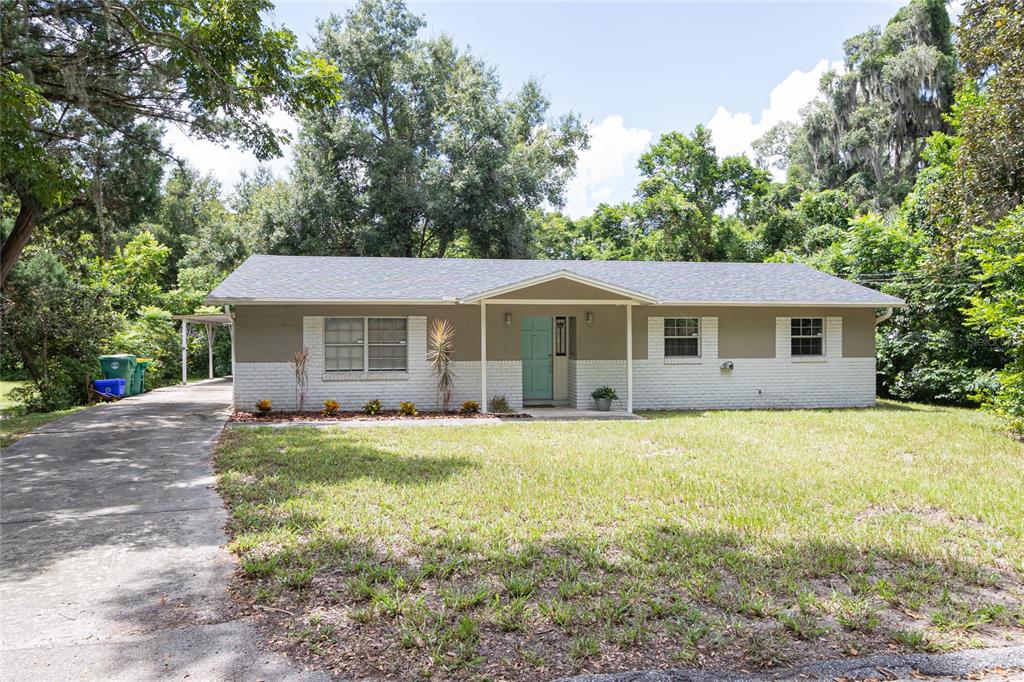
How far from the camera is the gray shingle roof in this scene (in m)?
12.9

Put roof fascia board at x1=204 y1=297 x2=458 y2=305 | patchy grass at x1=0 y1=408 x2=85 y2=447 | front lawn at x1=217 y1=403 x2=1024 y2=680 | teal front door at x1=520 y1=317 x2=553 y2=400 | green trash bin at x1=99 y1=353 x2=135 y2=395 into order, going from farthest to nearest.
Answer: green trash bin at x1=99 y1=353 x2=135 y2=395
teal front door at x1=520 y1=317 x2=553 y2=400
roof fascia board at x1=204 y1=297 x2=458 y2=305
patchy grass at x1=0 y1=408 x2=85 y2=447
front lawn at x1=217 y1=403 x2=1024 y2=680

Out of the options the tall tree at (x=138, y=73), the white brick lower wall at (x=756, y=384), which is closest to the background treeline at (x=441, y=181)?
the tall tree at (x=138, y=73)

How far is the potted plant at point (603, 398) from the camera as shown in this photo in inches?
547

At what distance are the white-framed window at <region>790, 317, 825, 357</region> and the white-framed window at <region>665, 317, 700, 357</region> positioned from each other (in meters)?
2.47

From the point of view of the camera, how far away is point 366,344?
1338 cm

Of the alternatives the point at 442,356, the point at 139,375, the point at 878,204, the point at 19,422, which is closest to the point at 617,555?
the point at 442,356

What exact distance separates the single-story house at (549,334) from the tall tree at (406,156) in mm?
9446

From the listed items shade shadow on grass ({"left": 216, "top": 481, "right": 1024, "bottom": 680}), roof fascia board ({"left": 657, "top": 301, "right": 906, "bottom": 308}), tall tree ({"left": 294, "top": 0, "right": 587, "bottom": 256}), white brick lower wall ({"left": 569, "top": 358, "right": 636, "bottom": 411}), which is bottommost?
shade shadow on grass ({"left": 216, "top": 481, "right": 1024, "bottom": 680})

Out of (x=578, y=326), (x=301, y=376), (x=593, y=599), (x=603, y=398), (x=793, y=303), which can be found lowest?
(x=593, y=599)

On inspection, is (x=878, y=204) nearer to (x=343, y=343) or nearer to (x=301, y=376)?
(x=343, y=343)

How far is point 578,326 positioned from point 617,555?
979 centimetres

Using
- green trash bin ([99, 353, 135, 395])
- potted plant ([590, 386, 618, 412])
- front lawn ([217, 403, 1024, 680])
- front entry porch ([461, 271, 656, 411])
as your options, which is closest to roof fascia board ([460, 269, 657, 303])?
front entry porch ([461, 271, 656, 411])

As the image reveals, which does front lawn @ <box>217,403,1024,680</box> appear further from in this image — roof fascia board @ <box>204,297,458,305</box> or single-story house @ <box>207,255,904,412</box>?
single-story house @ <box>207,255,904,412</box>

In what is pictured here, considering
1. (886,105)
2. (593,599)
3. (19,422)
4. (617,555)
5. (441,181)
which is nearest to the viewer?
(593,599)
